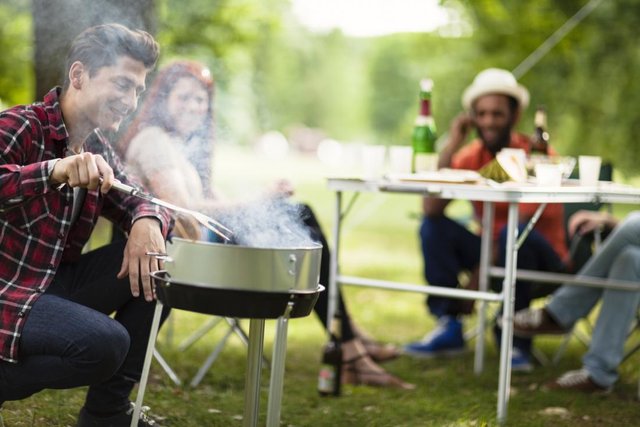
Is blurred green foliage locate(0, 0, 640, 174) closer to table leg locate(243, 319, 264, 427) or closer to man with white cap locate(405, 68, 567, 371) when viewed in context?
man with white cap locate(405, 68, 567, 371)

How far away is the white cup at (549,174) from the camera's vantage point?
132 inches

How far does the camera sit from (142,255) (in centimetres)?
234

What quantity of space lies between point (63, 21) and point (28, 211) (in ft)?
7.25

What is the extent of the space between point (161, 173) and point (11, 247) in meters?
0.98

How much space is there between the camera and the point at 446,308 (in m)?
4.47

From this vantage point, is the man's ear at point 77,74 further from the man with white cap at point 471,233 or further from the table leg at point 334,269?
the man with white cap at point 471,233

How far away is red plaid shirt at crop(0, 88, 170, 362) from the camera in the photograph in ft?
6.93

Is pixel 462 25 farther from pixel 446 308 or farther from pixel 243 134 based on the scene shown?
pixel 243 134

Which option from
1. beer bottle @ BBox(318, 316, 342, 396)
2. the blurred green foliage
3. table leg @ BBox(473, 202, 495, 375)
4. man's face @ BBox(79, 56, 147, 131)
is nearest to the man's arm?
table leg @ BBox(473, 202, 495, 375)

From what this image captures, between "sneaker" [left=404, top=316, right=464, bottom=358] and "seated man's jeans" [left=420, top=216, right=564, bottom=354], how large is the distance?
8 centimetres

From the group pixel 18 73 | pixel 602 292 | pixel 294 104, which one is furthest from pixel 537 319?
pixel 294 104

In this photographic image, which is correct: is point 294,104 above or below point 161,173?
above

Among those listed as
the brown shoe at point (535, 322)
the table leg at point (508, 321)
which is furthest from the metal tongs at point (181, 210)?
the brown shoe at point (535, 322)

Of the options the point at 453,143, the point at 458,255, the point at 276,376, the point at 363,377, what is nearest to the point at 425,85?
the point at 453,143
